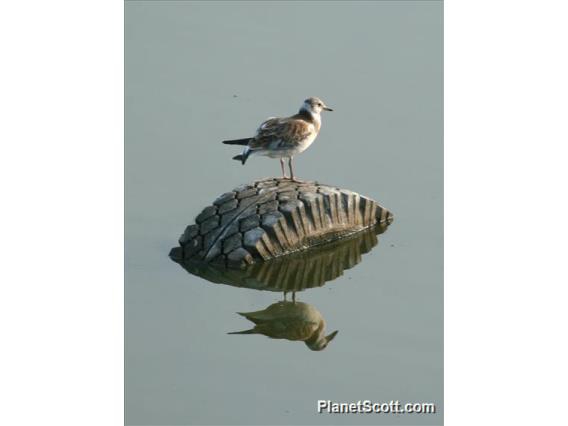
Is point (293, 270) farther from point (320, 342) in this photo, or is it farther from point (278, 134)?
point (278, 134)

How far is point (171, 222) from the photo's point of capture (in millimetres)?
11797

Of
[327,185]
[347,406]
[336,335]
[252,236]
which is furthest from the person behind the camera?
[327,185]

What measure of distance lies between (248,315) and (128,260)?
1.54m

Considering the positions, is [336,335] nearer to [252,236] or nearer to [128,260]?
[252,236]

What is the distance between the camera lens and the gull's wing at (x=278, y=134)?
1167 centimetres

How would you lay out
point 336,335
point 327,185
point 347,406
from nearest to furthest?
point 347,406
point 336,335
point 327,185

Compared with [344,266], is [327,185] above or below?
above

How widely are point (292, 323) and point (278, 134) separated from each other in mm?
2285

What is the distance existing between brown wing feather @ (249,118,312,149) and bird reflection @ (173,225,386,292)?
44.0 inches

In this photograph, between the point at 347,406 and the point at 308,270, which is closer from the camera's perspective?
the point at 347,406

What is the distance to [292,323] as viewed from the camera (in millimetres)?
10234

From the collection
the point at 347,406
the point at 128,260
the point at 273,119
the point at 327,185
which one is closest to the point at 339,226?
the point at 327,185

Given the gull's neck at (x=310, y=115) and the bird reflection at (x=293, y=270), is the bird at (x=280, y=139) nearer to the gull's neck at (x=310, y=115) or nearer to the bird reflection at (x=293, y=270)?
the gull's neck at (x=310, y=115)

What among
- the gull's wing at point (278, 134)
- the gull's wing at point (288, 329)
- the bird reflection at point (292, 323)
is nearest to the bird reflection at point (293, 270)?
the bird reflection at point (292, 323)
